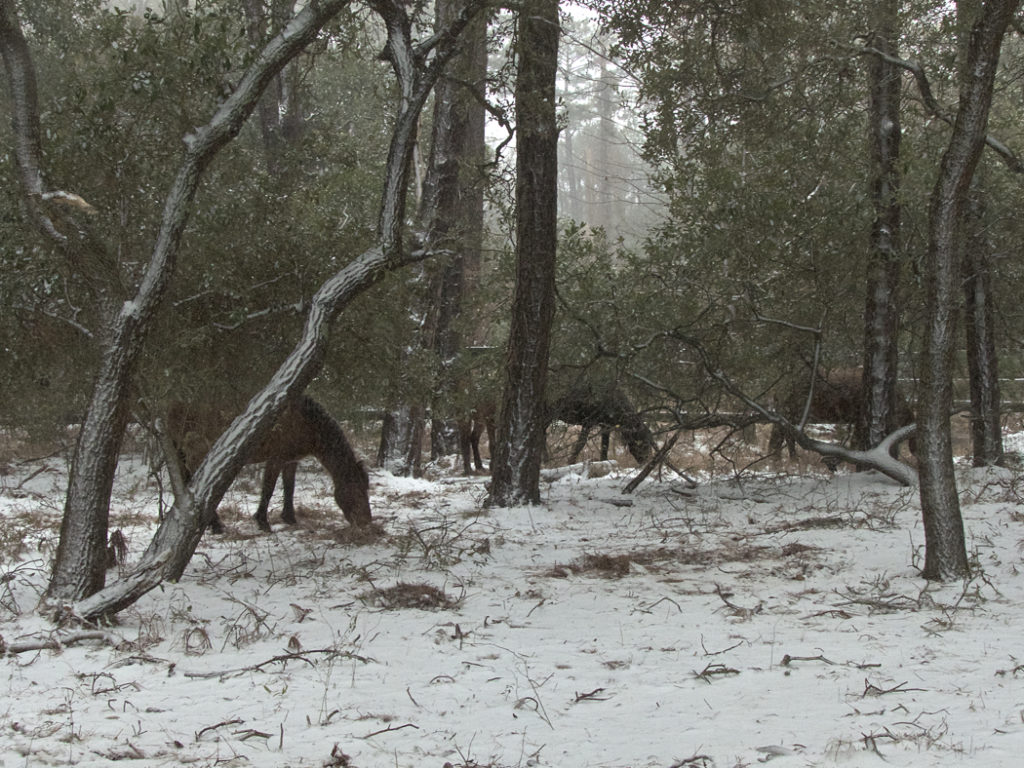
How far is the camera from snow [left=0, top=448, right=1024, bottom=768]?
3.43m

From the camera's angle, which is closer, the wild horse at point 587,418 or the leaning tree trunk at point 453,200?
the leaning tree trunk at point 453,200

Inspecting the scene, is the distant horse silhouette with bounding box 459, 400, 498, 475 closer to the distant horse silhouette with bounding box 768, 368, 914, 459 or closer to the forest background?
the forest background

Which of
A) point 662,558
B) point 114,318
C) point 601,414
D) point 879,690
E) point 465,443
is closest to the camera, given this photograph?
point 879,690

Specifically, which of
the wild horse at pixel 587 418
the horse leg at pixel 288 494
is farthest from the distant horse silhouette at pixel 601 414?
the horse leg at pixel 288 494

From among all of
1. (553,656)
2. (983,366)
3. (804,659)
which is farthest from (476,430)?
(804,659)

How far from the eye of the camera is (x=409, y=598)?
573 cm

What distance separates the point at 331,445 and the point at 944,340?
5.64m

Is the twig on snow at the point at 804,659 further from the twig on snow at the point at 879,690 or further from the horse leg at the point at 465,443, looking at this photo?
the horse leg at the point at 465,443

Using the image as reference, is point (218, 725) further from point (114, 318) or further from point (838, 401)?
point (838, 401)

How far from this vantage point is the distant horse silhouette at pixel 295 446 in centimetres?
879

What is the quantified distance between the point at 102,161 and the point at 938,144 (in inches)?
332

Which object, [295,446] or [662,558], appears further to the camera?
[295,446]

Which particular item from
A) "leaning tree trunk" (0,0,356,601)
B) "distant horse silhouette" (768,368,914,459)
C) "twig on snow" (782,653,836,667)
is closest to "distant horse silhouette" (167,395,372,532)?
"leaning tree trunk" (0,0,356,601)

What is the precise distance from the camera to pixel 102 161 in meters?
6.20
